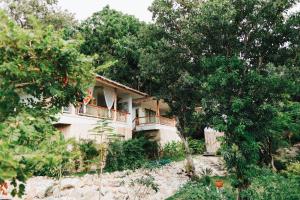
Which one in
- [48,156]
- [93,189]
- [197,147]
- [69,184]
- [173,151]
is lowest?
[93,189]

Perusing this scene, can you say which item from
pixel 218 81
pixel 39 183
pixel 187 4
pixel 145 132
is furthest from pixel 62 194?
pixel 145 132

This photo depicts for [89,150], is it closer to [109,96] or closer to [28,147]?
[109,96]

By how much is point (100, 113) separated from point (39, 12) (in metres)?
13.9

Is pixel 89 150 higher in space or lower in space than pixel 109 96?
lower

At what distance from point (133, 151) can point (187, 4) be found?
998cm

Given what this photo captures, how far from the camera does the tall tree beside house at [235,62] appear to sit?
36.8 feet

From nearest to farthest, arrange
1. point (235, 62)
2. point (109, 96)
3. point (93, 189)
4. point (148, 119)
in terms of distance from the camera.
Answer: point (235, 62) < point (93, 189) < point (109, 96) < point (148, 119)

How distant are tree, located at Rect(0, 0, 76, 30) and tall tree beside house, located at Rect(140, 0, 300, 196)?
16071 millimetres

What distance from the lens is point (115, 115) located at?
24797 millimetres

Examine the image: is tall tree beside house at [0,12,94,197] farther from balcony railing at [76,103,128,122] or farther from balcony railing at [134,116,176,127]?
balcony railing at [134,116,176,127]

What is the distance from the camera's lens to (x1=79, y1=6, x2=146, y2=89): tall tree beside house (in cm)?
2900

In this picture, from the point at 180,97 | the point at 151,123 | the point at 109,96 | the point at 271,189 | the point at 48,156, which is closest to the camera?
the point at 48,156

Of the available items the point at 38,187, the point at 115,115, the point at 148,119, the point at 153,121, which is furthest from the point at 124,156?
the point at 148,119

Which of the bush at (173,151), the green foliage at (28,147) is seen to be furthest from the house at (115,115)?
the green foliage at (28,147)
